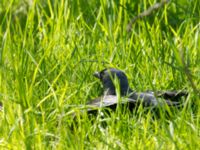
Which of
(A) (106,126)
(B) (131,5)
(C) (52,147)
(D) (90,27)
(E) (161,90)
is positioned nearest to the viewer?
(C) (52,147)

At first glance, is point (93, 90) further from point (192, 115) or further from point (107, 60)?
point (192, 115)

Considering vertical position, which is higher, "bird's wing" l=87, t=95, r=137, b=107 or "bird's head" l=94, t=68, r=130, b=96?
"bird's head" l=94, t=68, r=130, b=96

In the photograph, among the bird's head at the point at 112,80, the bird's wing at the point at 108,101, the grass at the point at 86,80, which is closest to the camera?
the grass at the point at 86,80

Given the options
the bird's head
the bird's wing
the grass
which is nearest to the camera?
the grass

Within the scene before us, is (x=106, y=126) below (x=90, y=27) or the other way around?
below

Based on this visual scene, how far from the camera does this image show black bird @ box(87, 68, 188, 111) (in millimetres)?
3340

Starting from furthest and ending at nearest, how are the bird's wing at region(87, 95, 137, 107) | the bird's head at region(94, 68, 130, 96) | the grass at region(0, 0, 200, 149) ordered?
1. the bird's head at region(94, 68, 130, 96)
2. the bird's wing at region(87, 95, 137, 107)
3. the grass at region(0, 0, 200, 149)

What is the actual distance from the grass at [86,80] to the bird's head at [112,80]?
68 mm

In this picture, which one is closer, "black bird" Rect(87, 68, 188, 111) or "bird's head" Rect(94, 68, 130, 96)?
"black bird" Rect(87, 68, 188, 111)

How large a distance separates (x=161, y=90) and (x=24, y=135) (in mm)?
814

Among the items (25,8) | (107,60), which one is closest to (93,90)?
(107,60)

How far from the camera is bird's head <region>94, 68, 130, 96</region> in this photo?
11.5 feet

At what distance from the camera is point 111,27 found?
4.19 meters

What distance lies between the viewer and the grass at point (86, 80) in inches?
120
